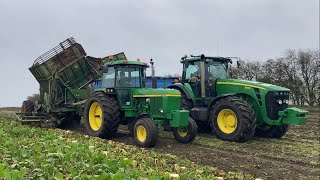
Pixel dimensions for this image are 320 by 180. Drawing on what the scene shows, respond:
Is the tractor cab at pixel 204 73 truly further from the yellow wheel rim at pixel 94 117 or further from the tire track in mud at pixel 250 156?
the yellow wheel rim at pixel 94 117

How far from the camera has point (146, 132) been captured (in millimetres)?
9391

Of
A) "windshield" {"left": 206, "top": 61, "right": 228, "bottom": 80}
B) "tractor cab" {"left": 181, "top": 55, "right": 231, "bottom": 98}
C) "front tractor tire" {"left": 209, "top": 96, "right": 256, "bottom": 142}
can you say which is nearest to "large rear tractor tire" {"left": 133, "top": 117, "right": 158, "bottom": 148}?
"front tractor tire" {"left": 209, "top": 96, "right": 256, "bottom": 142}

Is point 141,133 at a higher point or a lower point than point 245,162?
higher

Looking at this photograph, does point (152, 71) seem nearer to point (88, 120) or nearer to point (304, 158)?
point (88, 120)

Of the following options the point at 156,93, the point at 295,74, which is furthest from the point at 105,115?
the point at 295,74

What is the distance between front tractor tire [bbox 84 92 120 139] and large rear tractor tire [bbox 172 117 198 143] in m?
1.69

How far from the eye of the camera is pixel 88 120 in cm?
1138

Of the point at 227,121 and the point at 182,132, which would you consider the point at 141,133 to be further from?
the point at 227,121

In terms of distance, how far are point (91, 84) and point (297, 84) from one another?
2046 cm

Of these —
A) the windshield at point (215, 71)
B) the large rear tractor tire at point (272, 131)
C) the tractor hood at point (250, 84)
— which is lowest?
the large rear tractor tire at point (272, 131)

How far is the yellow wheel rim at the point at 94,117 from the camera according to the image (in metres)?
11.2

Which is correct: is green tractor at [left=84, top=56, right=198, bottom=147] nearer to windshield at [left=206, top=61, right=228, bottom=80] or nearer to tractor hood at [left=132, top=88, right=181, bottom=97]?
tractor hood at [left=132, top=88, right=181, bottom=97]

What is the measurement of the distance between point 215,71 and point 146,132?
12.1 ft

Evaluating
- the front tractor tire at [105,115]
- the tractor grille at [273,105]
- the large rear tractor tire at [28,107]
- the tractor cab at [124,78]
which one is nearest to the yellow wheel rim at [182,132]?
the tractor cab at [124,78]
